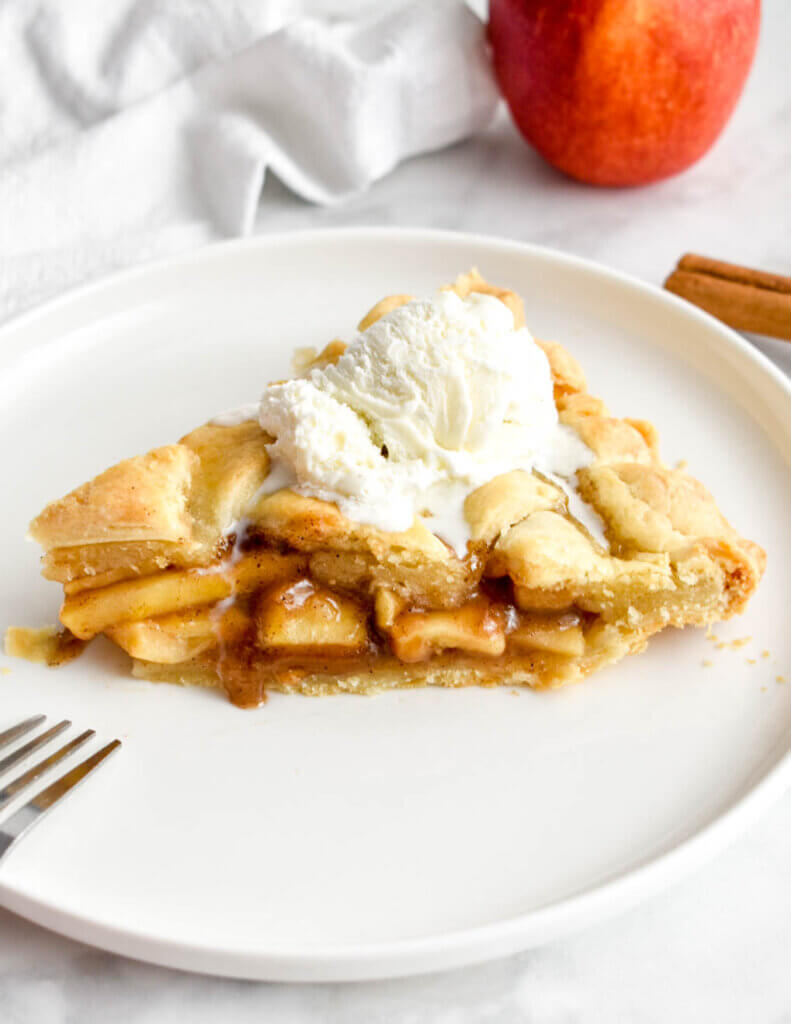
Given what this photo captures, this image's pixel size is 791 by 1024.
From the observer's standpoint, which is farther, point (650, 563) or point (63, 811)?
point (650, 563)

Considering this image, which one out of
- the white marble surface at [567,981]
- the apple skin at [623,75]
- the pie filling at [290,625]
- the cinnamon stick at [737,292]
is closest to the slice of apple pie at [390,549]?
the pie filling at [290,625]

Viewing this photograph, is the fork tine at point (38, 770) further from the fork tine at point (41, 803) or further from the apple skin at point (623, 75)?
the apple skin at point (623, 75)

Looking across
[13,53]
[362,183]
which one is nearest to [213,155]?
[362,183]

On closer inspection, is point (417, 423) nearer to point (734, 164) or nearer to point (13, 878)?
point (13, 878)

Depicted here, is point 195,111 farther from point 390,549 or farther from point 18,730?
point 18,730

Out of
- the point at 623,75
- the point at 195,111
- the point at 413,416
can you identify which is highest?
the point at 623,75

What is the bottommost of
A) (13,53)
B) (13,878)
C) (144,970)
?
(144,970)

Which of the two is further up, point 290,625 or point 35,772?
point 290,625

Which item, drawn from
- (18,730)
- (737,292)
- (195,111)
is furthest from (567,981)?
(195,111)
